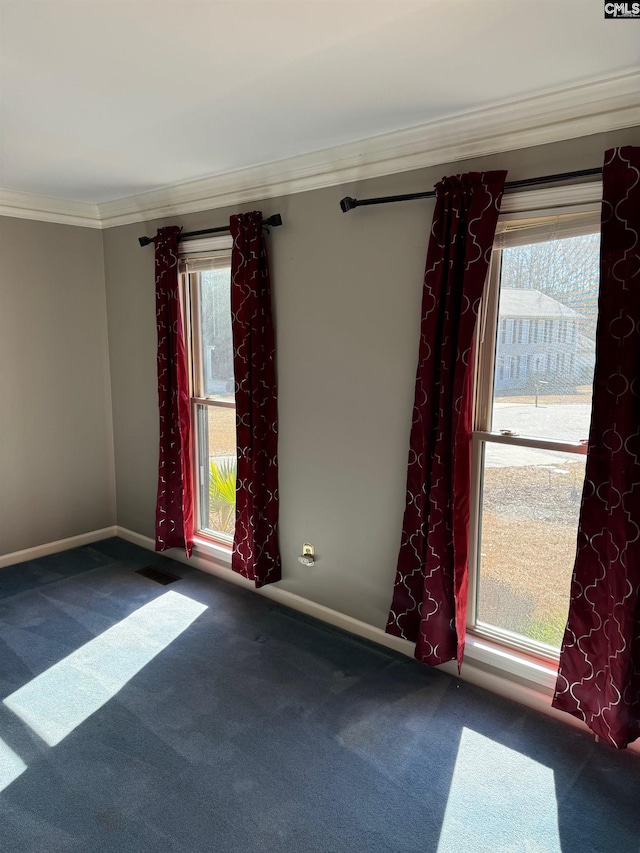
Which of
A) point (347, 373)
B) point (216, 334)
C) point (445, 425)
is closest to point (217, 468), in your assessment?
point (216, 334)

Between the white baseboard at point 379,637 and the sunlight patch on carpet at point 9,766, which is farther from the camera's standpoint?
the white baseboard at point 379,637

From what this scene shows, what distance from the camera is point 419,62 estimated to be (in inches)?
71.9

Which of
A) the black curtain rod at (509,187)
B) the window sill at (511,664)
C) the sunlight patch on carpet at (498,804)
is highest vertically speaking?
the black curtain rod at (509,187)

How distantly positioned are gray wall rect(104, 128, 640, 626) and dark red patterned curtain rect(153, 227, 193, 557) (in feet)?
1.25

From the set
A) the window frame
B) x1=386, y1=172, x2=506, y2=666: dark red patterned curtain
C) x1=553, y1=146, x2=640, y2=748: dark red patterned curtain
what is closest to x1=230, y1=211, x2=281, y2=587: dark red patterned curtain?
x1=386, y1=172, x2=506, y2=666: dark red patterned curtain

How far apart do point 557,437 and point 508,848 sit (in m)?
1.44

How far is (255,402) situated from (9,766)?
6.33 ft

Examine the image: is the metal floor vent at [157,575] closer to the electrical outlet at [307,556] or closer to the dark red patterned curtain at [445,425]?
the electrical outlet at [307,556]

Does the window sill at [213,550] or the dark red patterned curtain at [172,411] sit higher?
the dark red patterned curtain at [172,411]

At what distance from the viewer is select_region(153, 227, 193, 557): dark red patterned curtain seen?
3.59 meters

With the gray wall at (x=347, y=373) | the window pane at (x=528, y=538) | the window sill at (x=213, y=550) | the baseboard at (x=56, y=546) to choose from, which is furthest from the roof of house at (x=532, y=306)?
the baseboard at (x=56, y=546)

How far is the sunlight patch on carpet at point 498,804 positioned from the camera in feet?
5.84

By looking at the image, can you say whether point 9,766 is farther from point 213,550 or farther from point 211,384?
point 211,384

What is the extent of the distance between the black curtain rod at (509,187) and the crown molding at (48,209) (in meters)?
2.22
